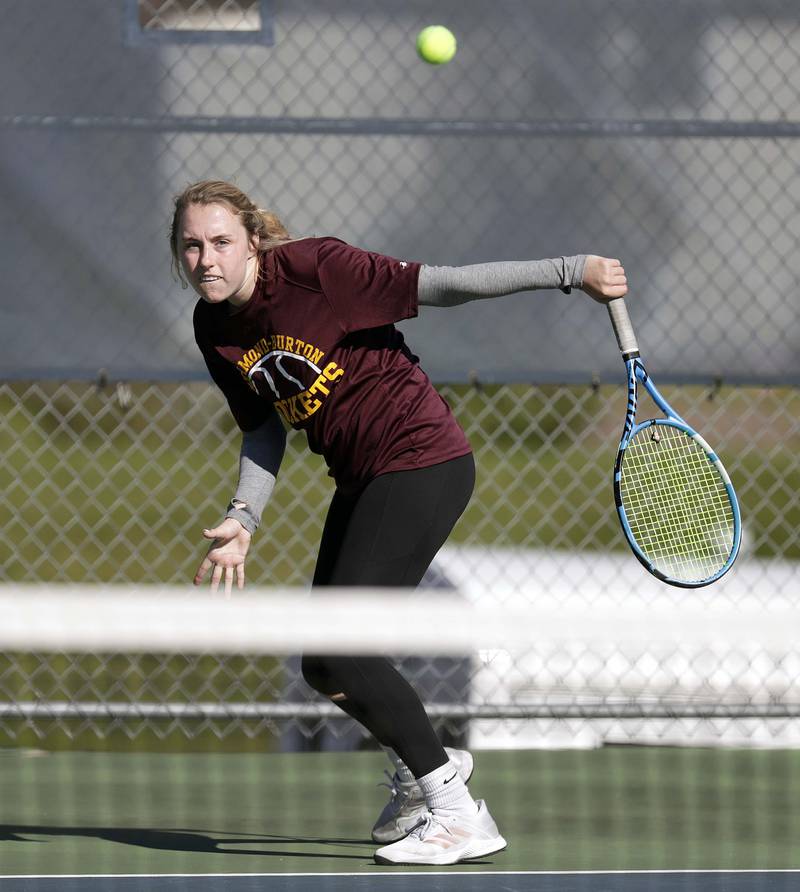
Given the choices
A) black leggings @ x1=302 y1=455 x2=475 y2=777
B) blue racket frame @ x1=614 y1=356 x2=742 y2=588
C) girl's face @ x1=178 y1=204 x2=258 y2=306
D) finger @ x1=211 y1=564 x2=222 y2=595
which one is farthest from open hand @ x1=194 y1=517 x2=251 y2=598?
blue racket frame @ x1=614 y1=356 x2=742 y2=588

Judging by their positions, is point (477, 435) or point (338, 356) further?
point (477, 435)

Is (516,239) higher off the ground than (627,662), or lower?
higher

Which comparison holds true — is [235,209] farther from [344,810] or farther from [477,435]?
[477,435]

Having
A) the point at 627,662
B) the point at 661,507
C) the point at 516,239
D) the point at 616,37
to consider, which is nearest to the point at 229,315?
the point at 661,507

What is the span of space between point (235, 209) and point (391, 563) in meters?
0.72

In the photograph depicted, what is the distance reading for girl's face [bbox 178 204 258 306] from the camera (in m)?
3.20

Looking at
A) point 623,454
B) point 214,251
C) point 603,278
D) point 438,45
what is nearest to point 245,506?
point 214,251

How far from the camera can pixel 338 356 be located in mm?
3270

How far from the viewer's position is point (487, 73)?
4527mm

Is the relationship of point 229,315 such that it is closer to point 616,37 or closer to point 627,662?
point 616,37

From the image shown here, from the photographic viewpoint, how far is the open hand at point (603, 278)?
9.93ft

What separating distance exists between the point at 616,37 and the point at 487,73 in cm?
35

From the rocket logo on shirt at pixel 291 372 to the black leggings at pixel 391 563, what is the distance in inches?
7.8

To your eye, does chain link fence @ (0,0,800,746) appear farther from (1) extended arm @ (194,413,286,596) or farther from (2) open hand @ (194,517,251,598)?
(2) open hand @ (194,517,251,598)
